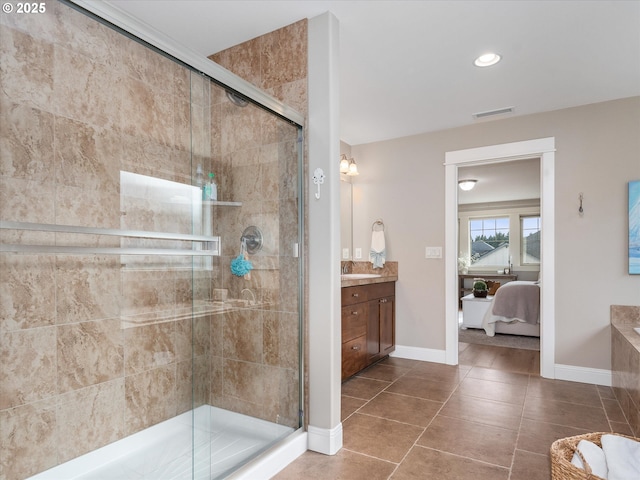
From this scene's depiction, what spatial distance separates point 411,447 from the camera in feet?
7.27

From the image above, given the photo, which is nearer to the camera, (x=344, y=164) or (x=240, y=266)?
(x=240, y=266)

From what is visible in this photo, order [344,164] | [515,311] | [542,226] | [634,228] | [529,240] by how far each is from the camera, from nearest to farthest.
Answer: [634,228], [542,226], [344,164], [515,311], [529,240]

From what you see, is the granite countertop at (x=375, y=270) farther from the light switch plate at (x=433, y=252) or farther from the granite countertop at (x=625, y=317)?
the granite countertop at (x=625, y=317)

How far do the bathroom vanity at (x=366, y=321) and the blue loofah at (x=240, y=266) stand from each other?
4.20 feet

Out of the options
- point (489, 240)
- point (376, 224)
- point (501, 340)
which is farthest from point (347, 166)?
point (489, 240)

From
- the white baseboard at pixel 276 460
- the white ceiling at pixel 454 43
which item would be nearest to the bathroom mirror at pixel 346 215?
the white ceiling at pixel 454 43

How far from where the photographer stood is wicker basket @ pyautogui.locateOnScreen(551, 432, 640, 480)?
1617 millimetres

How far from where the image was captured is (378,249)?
432 cm

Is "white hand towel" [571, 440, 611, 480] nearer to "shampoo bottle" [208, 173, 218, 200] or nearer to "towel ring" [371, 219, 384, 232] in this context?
"shampoo bottle" [208, 173, 218, 200]

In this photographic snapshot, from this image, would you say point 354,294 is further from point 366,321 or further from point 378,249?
point 378,249

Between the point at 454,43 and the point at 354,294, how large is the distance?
6.67 feet

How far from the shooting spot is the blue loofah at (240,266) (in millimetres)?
1973

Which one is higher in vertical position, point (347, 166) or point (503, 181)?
point (503, 181)

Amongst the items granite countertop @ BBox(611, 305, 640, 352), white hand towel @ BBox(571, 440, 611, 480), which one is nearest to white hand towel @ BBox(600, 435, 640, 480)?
white hand towel @ BBox(571, 440, 611, 480)
